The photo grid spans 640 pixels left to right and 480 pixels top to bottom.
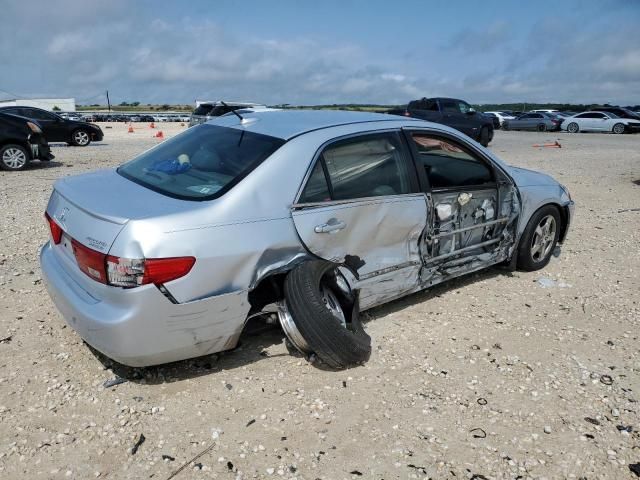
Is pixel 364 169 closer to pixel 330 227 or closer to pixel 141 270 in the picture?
pixel 330 227

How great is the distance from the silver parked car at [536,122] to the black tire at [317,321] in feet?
110

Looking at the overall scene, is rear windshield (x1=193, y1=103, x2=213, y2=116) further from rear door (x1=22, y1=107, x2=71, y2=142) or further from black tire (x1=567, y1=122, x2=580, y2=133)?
black tire (x1=567, y1=122, x2=580, y2=133)

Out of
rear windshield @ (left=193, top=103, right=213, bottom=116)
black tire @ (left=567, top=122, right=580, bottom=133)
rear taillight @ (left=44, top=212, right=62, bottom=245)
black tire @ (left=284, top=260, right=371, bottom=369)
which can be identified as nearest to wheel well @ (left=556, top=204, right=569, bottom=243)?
black tire @ (left=284, top=260, right=371, bottom=369)

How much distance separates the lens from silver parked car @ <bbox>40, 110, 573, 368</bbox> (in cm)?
280

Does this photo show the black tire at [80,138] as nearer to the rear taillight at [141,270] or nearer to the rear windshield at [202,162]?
the rear windshield at [202,162]

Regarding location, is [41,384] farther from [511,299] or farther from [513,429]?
[511,299]

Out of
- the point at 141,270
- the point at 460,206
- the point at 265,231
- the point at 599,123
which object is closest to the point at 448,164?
the point at 460,206

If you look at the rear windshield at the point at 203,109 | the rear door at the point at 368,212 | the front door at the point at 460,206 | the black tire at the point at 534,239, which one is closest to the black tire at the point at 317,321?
the rear door at the point at 368,212

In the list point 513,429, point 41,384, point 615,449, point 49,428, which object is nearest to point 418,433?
point 513,429

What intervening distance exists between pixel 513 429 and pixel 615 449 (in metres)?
0.49

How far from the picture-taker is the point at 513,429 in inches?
112

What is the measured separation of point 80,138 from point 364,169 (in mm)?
17803

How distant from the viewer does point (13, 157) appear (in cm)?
1153

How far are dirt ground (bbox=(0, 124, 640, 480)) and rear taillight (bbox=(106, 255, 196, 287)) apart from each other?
29.7 inches
